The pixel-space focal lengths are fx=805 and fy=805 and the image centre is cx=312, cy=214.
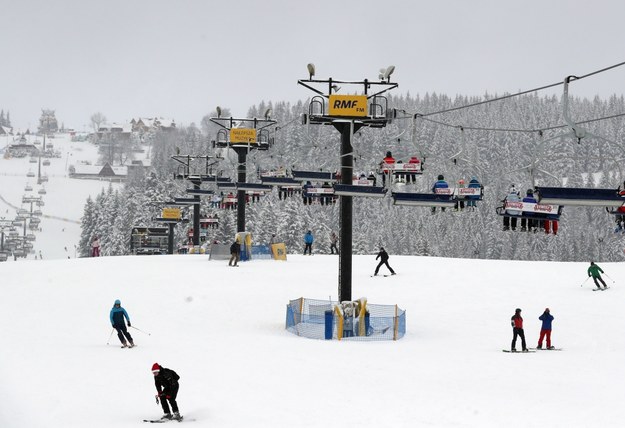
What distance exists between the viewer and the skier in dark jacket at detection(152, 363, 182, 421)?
14180 millimetres

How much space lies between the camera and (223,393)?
16.4m

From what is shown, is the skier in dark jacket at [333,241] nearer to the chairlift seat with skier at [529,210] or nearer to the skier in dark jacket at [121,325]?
the chairlift seat with skier at [529,210]

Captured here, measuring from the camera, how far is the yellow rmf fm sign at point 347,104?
86.2ft

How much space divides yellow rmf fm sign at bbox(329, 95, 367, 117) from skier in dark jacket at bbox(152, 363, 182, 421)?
45.5 feet

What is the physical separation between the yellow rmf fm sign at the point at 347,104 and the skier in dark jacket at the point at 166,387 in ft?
45.5

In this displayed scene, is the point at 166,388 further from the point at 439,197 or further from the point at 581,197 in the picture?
the point at 439,197

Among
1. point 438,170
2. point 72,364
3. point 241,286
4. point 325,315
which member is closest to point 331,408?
point 72,364

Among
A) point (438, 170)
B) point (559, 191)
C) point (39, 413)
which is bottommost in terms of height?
point (39, 413)

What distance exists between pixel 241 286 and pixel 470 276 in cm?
1064

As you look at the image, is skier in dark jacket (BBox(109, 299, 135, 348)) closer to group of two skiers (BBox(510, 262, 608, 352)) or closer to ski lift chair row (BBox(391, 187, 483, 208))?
ski lift chair row (BBox(391, 187, 483, 208))

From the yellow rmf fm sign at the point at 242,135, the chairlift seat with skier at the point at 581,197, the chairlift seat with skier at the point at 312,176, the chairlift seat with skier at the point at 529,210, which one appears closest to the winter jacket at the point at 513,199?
the chairlift seat with skier at the point at 529,210

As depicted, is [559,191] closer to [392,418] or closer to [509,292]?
[392,418]

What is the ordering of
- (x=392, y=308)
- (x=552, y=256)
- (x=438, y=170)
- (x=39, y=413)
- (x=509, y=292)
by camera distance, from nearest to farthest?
(x=39, y=413) < (x=392, y=308) < (x=509, y=292) < (x=552, y=256) < (x=438, y=170)

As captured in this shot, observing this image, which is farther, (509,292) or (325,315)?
(509,292)
